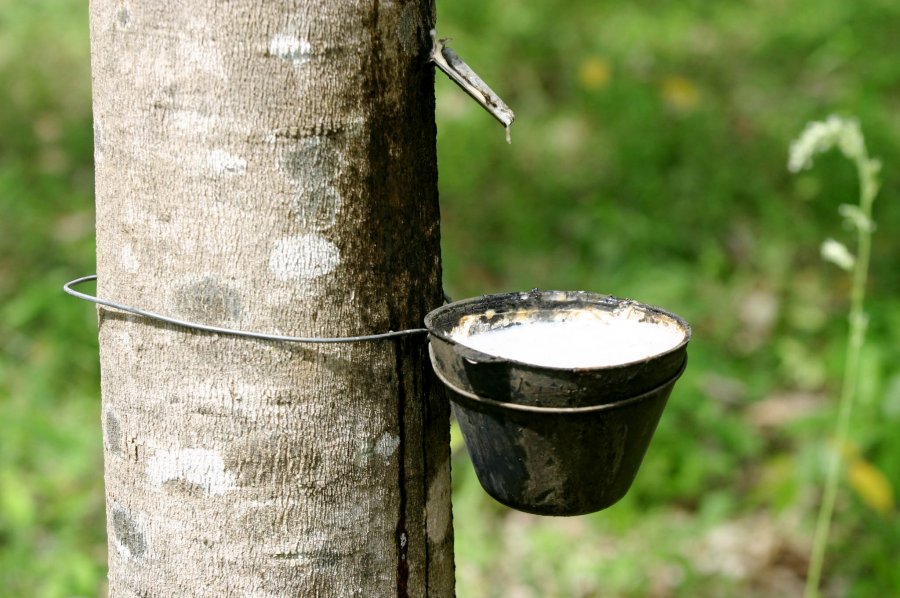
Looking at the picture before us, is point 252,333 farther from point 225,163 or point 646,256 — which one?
point 646,256

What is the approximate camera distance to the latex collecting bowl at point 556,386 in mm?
1290

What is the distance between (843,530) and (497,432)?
2.15 metres

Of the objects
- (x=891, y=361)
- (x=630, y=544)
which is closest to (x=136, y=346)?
(x=630, y=544)

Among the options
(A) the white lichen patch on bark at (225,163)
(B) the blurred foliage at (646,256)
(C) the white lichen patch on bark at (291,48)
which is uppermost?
(C) the white lichen patch on bark at (291,48)

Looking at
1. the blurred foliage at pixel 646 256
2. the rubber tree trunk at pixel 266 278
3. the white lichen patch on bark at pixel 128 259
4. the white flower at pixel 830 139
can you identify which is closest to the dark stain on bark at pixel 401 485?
the rubber tree trunk at pixel 266 278

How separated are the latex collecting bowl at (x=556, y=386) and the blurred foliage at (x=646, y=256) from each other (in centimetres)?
151

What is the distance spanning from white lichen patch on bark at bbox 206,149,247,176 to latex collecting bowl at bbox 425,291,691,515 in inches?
13.4

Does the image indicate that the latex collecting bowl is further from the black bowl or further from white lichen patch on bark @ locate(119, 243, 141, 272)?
white lichen patch on bark @ locate(119, 243, 141, 272)

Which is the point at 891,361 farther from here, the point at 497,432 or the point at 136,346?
the point at 136,346

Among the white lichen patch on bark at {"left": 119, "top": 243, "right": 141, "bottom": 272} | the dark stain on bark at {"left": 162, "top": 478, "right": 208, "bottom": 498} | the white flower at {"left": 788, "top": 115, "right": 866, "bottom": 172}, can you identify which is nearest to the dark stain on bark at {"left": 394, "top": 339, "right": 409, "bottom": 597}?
the dark stain on bark at {"left": 162, "top": 478, "right": 208, "bottom": 498}

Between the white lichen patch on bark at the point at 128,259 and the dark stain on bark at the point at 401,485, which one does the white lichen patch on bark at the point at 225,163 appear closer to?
the white lichen patch on bark at the point at 128,259

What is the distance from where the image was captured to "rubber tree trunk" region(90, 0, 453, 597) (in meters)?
1.25

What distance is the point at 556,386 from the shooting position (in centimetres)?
128

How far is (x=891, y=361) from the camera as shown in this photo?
11.1 ft
